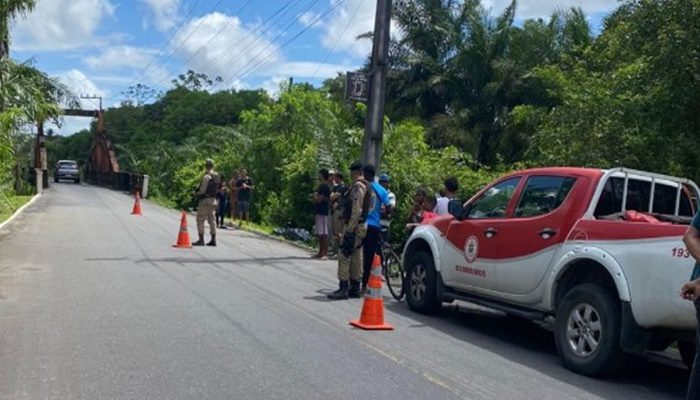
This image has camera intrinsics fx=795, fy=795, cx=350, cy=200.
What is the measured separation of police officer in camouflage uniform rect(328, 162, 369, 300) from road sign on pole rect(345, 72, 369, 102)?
5.48 metres

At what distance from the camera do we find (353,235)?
10812 mm

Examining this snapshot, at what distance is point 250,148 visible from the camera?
33.5m

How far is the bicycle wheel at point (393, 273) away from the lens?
11.2 meters

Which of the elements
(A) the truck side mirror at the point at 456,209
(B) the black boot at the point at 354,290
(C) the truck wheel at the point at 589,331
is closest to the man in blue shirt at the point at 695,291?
(C) the truck wheel at the point at 589,331

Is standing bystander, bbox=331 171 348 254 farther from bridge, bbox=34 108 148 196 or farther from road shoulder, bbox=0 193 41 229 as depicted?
bridge, bbox=34 108 148 196

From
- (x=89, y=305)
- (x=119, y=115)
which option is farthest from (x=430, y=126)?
(x=119, y=115)

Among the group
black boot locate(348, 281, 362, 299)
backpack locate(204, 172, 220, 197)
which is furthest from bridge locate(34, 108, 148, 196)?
black boot locate(348, 281, 362, 299)

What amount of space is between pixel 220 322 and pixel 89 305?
1.88 meters

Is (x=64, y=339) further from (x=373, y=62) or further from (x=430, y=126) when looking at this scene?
(x=430, y=126)

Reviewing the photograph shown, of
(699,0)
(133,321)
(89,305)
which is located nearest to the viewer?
(133,321)

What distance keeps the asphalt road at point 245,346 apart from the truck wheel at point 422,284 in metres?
0.16

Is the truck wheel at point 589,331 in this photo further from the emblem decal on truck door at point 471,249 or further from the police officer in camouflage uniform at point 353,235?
the police officer in camouflage uniform at point 353,235

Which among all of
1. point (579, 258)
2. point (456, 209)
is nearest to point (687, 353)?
point (579, 258)

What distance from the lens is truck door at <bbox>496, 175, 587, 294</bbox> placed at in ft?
26.2
